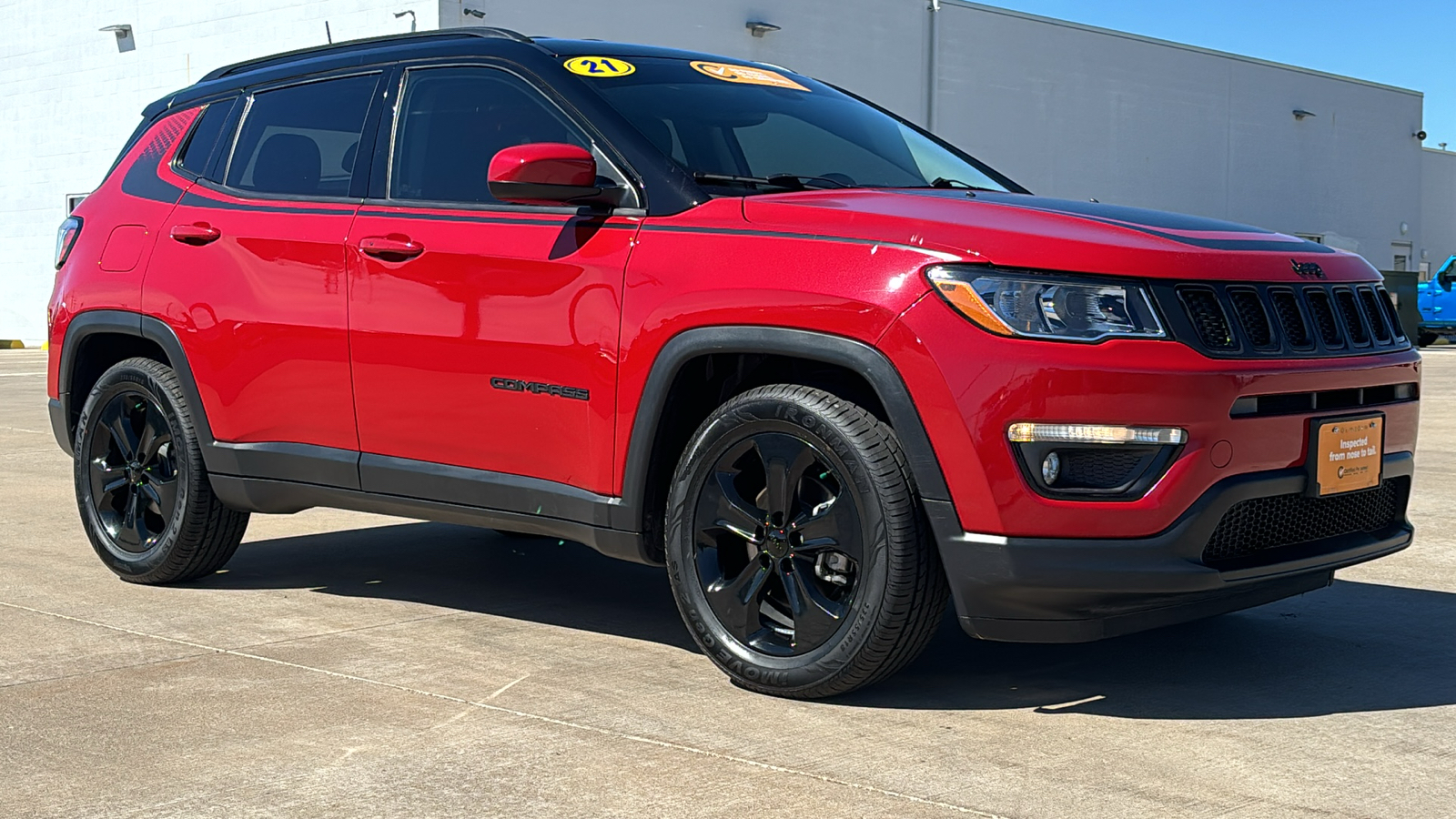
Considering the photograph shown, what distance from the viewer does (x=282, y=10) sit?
2275cm

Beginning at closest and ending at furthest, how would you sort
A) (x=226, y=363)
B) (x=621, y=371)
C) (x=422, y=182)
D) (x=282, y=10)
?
(x=621, y=371)
(x=422, y=182)
(x=226, y=363)
(x=282, y=10)

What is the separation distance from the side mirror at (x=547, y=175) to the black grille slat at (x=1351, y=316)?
77.0 inches

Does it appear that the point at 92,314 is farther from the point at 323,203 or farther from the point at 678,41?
the point at 678,41

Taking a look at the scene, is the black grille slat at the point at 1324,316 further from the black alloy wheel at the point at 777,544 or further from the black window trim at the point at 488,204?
the black window trim at the point at 488,204

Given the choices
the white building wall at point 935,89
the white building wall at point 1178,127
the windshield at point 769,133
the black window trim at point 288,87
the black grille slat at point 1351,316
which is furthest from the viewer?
the white building wall at point 1178,127

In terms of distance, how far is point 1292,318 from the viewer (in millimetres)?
4141

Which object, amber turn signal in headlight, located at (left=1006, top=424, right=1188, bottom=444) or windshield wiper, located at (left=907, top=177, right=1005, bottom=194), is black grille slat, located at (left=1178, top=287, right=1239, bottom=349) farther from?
windshield wiper, located at (left=907, top=177, right=1005, bottom=194)

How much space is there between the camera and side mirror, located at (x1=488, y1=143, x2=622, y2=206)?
177 inches

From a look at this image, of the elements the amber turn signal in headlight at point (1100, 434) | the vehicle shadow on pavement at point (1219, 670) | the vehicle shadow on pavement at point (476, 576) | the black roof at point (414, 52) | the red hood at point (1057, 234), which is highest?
the black roof at point (414, 52)

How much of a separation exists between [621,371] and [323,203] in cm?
147

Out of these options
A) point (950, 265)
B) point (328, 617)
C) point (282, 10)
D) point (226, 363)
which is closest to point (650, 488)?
point (950, 265)

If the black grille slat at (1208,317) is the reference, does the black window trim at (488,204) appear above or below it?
above

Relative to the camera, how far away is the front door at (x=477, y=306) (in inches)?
180

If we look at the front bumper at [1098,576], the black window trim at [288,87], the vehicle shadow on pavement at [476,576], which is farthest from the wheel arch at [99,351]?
the front bumper at [1098,576]
